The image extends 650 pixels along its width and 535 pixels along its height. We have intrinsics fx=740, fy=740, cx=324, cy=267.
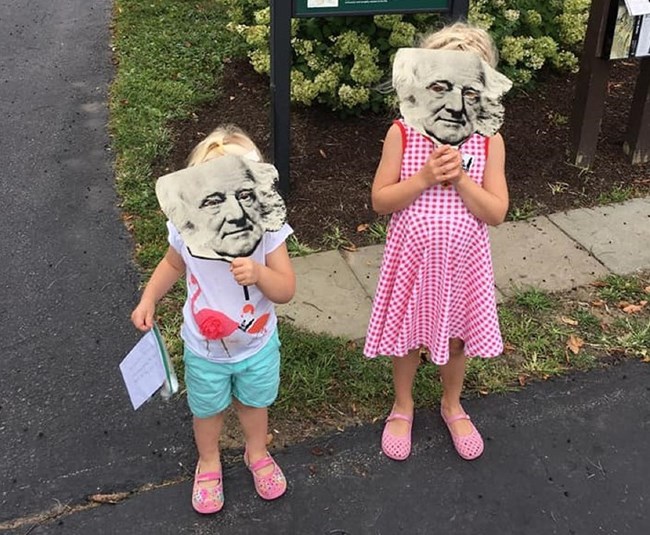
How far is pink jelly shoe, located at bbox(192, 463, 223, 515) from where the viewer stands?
2.50 meters

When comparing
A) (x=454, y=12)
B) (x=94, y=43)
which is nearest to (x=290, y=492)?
(x=454, y=12)

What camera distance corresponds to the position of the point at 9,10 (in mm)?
9250

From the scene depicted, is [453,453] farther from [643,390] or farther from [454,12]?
[454,12]

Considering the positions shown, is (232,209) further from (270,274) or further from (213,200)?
(270,274)

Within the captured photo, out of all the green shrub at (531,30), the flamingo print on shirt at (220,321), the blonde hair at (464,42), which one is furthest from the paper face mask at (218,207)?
the green shrub at (531,30)

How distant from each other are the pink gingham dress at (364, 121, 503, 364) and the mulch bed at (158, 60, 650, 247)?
1532 mm

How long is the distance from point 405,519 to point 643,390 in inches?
49.2

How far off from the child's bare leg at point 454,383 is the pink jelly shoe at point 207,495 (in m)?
0.90

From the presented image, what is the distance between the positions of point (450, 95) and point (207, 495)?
60.5 inches

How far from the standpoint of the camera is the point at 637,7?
412 centimetres

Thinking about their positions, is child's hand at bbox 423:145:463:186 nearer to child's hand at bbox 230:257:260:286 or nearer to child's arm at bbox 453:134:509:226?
child's arm at bbox 453:134:509:226

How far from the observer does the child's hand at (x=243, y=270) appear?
2.01 meters

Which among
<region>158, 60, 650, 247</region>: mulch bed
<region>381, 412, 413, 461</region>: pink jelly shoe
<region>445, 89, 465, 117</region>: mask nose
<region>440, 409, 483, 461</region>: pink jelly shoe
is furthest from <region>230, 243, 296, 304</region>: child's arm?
<region>158, 60, 650, 247</region>: mulch bed

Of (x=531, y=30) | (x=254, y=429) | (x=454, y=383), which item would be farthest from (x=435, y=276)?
(x=531, y=30)
